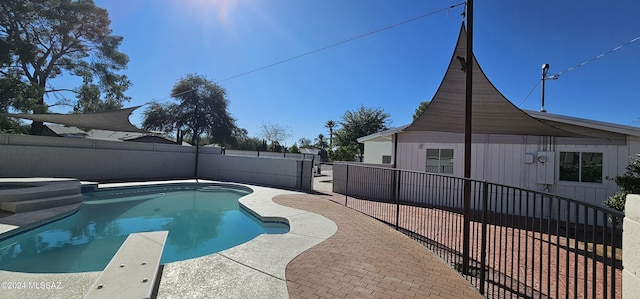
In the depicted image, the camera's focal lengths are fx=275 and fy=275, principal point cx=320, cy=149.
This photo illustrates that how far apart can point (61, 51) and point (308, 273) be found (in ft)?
69.4

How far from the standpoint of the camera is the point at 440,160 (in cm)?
887

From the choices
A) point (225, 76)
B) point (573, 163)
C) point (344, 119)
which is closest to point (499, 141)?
point (573, 163)

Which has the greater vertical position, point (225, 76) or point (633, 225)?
point (225, 76)

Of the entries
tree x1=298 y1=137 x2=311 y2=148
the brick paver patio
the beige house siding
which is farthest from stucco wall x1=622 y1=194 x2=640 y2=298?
tree x1=298 y1=137 x2=311 y2=148

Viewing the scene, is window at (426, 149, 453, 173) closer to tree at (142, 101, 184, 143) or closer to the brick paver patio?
the brick paver patio

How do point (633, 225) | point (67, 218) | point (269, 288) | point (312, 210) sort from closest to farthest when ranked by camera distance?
point (633, 225) < point (269, 288) < point (67, 218) < point (312, 210)

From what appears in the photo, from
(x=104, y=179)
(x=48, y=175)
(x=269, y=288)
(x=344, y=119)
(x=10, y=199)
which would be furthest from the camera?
(x=344, y=119)

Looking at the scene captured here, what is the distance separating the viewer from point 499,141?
26.0ft

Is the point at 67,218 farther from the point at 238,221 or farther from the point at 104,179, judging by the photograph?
the point at 104,179

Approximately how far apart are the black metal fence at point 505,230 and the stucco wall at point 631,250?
84 mm

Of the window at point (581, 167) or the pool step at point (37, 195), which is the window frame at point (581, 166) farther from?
the pool step at point (37, 195)

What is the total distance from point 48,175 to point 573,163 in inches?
696

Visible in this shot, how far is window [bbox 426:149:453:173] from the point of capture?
8727 mm

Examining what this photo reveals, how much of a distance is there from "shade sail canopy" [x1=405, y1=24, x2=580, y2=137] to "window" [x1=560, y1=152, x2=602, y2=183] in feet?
5.21
